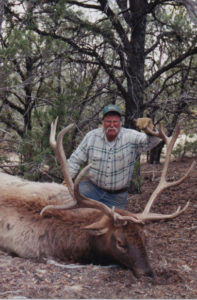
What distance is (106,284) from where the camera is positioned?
3.60m

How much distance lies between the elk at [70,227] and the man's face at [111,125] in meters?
0.66

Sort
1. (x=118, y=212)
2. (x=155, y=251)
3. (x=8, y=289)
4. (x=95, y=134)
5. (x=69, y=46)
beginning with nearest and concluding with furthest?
(x=8, y=289), (x=118, y=212), (x=155, y=251), (x=95, y=134), (x=69, y=46)

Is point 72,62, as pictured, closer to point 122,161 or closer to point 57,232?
point 122,161

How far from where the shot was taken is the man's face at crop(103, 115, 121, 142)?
4.99 m

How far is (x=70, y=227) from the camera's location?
14.1ft

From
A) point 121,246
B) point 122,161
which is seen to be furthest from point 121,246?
point 122,161

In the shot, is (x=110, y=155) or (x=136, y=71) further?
(x=136, y=71)

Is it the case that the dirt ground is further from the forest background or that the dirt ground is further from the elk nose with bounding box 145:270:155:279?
the forest background

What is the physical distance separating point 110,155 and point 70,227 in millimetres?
1191

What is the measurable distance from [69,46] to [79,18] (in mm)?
539

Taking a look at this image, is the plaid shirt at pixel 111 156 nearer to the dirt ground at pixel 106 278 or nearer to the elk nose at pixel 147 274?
the dirt ground at pixel 106 278

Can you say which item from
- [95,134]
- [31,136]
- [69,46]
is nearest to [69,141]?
[31,136]

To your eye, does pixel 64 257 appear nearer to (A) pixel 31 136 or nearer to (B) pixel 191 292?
(B) pixel 191 292

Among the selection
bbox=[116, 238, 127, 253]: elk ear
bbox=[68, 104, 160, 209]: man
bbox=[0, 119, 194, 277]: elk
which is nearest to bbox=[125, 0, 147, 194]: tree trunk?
bbox=[68, 104, 160, 209]: man
